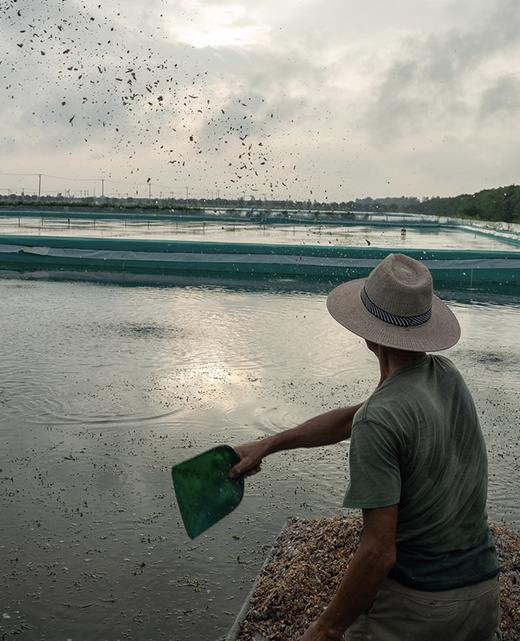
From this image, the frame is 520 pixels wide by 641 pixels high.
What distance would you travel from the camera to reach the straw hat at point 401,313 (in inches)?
73.8

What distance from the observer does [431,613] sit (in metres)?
1.82

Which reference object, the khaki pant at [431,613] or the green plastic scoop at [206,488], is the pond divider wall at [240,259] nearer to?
the green plastic scoop at [206,488]

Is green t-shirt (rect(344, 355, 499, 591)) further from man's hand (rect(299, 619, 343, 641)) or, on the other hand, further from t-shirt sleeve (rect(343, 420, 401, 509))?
man's hand (rect(299, 619, 343, 641))

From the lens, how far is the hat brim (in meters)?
1.86

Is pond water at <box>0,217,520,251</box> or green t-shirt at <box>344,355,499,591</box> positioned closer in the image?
green t-shirt at <box>344,355,499,591</box>

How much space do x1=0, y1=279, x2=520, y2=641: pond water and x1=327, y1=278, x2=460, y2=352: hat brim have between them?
2257mm

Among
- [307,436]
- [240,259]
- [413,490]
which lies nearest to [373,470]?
[413,490]

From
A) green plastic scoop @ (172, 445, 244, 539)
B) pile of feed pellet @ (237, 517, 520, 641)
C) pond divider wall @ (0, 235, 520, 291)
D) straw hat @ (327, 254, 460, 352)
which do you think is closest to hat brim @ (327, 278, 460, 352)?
straw hat @ (327, 254, 460, 352)

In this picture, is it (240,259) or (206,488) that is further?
(240,259)

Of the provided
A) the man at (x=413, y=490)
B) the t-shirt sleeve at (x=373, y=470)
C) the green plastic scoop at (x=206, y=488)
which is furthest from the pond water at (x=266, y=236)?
the t-shirt sleeve at (x=373, y=470)

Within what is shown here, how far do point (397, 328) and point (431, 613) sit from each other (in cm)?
72

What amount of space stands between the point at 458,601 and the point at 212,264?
1717cm

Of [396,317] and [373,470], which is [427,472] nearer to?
[373,470]

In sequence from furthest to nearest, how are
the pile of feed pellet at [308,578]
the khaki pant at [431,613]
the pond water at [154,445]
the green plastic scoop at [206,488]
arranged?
the pond water at [154,445]
the pile of feed pellet at [308,578]
the green plastic scoop at [206,488]
the khaki pant at [431,613]
